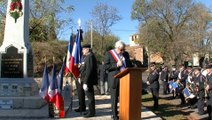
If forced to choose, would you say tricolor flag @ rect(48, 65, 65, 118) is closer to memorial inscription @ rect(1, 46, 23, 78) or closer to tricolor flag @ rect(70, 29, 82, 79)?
tricolor flag @ rect(70, 29, 82, 79)

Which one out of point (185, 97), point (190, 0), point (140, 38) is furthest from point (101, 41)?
point (185, 97)

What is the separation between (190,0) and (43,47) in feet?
85.7

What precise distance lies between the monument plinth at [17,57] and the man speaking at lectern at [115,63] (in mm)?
4662

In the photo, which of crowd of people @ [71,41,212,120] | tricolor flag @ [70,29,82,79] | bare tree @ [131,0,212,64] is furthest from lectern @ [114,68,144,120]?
bare tree @ [131,0,212,64]

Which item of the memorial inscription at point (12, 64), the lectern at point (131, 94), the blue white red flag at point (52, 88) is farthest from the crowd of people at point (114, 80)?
the memorial inscription at point (12, 64)

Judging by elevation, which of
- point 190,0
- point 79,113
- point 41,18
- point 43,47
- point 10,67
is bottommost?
point 79,113

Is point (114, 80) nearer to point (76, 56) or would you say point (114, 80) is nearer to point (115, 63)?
point (115, 63)

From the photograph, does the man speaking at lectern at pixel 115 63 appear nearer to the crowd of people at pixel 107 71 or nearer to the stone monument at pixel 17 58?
the crowd of people at pixel 107 71

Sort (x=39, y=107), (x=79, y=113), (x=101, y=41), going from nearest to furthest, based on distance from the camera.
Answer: (x=79, y=113) → (x=39, y=107) → (x=101, y=41)

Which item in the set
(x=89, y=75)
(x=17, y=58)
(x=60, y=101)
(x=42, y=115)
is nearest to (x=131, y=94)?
(x=89, y=75)

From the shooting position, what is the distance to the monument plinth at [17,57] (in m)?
13.2

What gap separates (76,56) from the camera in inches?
450

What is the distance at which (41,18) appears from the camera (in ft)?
104

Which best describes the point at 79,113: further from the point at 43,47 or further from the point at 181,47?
the point at 181,47
